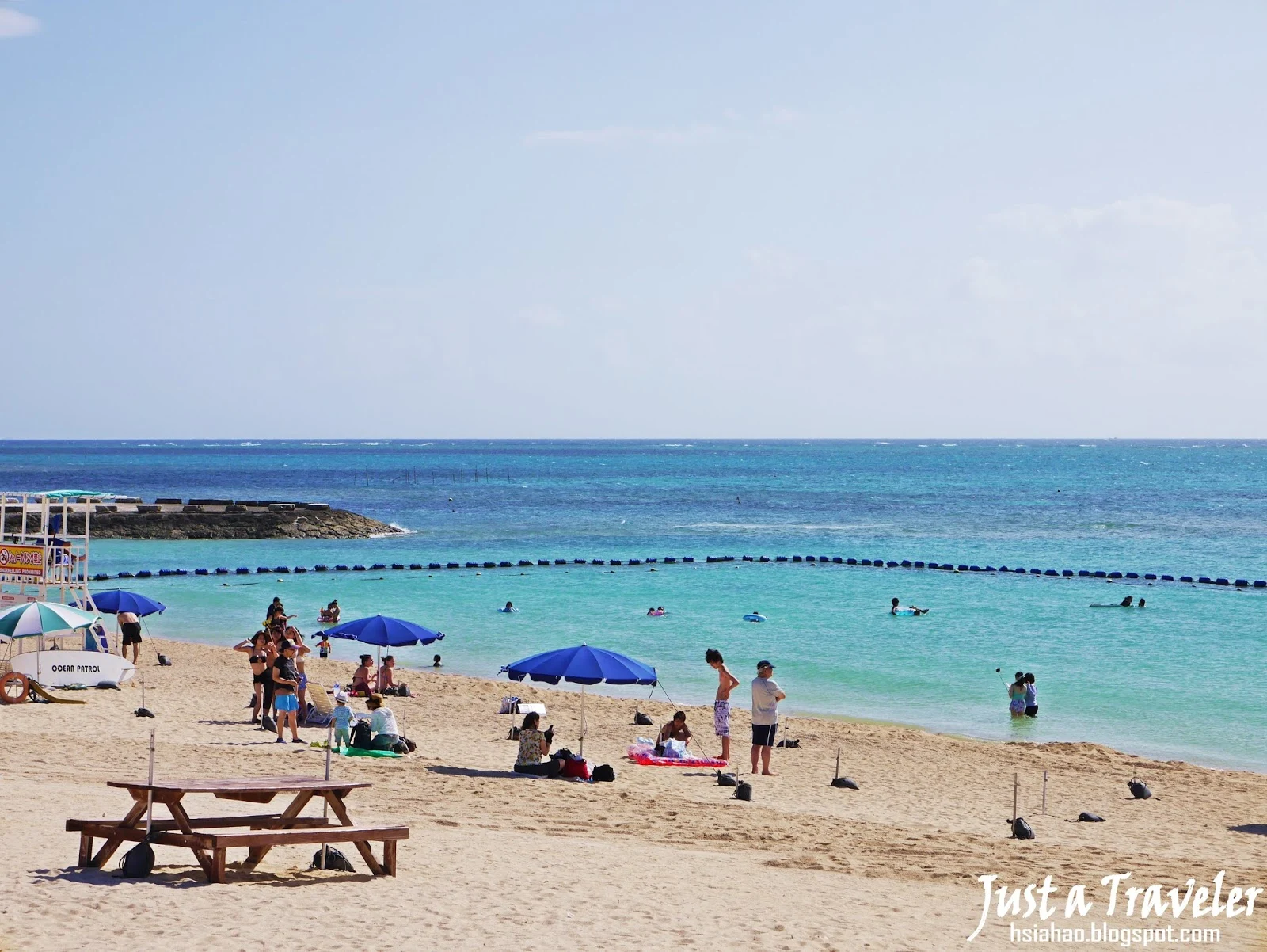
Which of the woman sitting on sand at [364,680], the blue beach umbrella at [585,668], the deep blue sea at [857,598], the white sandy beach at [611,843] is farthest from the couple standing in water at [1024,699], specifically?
the woman sitting on sand at [364,680]

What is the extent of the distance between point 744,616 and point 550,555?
73.9ft

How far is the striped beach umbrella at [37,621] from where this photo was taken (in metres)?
20.4

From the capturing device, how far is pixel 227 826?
33.3ft

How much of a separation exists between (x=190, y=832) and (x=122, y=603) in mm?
18265

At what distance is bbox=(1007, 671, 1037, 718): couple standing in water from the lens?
24.1 metres

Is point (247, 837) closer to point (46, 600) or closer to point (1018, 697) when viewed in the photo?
point (46, 600)

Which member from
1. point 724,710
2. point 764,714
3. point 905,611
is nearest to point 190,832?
point 764,714

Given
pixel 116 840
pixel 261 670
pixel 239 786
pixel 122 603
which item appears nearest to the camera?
pixel 116 840

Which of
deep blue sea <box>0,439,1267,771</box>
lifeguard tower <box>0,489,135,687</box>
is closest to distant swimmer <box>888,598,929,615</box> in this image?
deep blue sea <box>0,439,1267,771</box>

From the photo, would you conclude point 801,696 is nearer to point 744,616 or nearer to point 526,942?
point 744,616

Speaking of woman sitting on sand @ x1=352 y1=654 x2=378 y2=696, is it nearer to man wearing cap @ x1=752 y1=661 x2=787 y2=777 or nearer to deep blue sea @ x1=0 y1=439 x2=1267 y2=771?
deep blue sea @ x1=0 y1=439 x2=1267 y2=771

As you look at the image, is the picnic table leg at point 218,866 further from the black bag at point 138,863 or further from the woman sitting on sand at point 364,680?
the woman sitting on sand at point 364,680

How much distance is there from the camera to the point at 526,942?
8805 millimetres

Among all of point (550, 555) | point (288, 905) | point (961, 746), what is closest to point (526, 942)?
point (288, 905)
